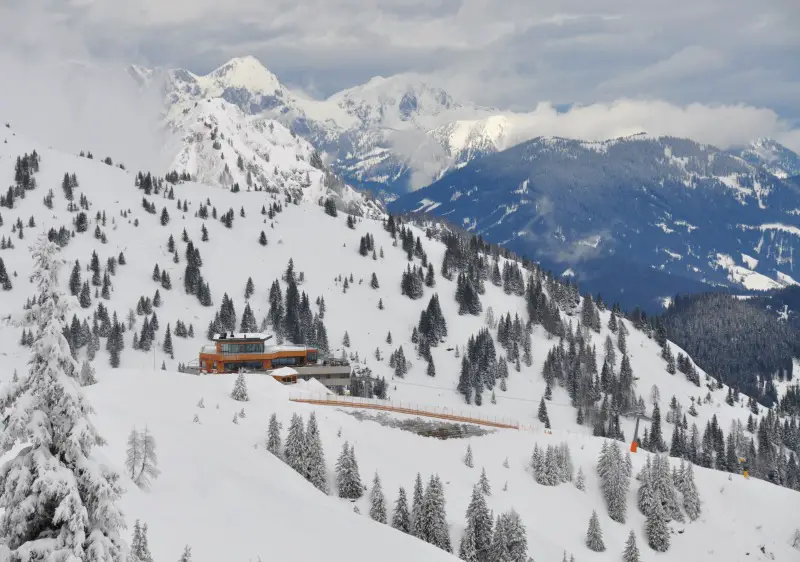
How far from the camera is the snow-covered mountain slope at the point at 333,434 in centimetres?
4125

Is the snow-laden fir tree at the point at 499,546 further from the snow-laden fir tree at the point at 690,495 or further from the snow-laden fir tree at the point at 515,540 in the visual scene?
the snow-laden fir tree at the point at 690,495

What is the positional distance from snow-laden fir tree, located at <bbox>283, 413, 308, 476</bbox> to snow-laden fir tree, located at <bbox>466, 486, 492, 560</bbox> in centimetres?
1650

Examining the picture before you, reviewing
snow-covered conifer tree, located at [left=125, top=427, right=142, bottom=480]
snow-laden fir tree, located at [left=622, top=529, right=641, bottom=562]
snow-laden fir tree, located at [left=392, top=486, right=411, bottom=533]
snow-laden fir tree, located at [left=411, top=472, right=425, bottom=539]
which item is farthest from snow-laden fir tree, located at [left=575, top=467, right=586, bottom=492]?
snow-covered conifer tree, located at [left=125, top=427, right=142, bottom=480]

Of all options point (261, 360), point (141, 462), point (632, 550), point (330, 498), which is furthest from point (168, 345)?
point (632, 550)

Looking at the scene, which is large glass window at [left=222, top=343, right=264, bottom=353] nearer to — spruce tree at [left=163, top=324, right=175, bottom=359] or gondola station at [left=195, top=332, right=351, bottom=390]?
gondola station at [left=195, top=332, right=351, bottom=390]

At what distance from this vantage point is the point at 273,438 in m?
68.2

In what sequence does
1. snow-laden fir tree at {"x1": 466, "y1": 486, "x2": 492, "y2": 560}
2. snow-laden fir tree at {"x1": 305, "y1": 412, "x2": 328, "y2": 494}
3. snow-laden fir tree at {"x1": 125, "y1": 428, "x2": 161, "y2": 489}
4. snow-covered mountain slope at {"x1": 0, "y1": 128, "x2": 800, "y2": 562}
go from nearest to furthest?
snow-covered mountain slope at {"x1": 0, "y1": 128, "x2": 800, "y2": 562}
snow-laden fir tree at {"x1": 125, "y1": 428, "x2": 161, "y2": 489}
snow-laden fir tree at {"x1": 466, "y1": 486, "x2": 492, "y2": 560}
snow-laden fir tree at {"x1": 305, "y1": 412, "x2": 328, "y2": 494}

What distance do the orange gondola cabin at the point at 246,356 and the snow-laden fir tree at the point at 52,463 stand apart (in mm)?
106304

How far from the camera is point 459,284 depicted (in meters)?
196

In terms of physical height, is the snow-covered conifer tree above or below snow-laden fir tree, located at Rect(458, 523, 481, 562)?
above

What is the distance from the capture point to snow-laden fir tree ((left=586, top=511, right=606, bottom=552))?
2761 inches

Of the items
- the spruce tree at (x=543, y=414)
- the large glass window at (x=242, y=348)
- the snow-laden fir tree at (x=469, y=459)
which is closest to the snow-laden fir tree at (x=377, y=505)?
the snow-laden fir tree at (x=469, y=459)

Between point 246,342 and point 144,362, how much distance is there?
35.3 meters

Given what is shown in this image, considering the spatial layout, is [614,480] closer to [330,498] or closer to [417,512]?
[417,512]
